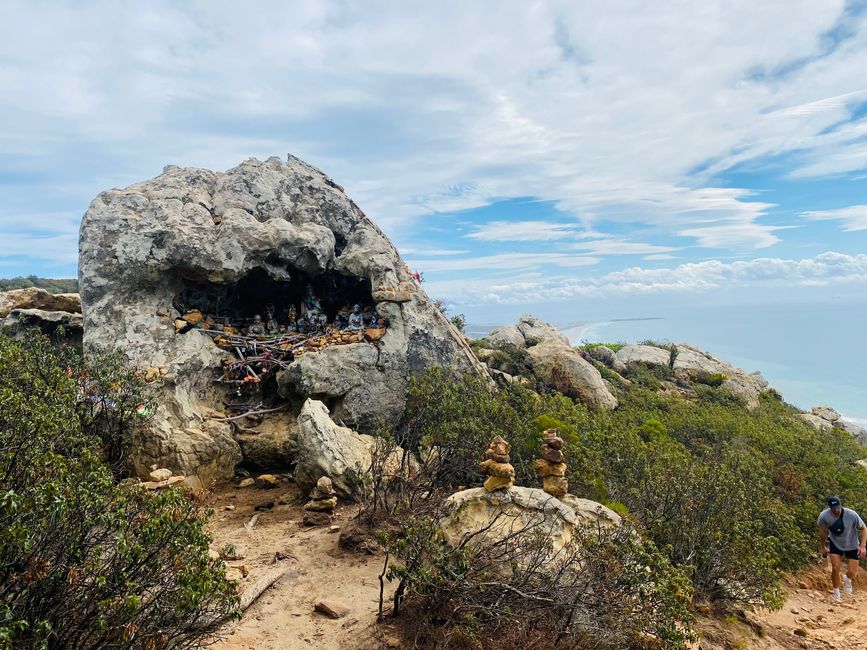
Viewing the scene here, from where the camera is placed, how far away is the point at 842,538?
10070 mm

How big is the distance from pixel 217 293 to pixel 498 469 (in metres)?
10.6

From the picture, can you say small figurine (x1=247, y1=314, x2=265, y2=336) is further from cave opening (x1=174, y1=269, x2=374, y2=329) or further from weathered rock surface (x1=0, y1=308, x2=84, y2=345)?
weathered rock surface (x1=0, y1=308, x2=84, y2=345)

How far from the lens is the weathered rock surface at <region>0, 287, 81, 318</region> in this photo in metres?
14.2

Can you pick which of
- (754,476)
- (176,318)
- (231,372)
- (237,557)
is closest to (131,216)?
(176,318)

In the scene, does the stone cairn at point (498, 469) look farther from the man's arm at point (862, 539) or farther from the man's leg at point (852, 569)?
the man's leg at point (852, 569)

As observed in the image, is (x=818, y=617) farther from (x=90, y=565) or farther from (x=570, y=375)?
(x=90, y=565)

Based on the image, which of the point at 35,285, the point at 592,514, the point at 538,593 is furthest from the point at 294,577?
the point at 35,285

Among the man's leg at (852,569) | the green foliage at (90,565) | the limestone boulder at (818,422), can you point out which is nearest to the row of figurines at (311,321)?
the green foliage at (90,565)

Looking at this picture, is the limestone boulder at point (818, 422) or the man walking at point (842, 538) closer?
the man walking at point (842, 538)

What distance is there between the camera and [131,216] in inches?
505

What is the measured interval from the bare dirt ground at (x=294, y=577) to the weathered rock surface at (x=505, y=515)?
1456mm

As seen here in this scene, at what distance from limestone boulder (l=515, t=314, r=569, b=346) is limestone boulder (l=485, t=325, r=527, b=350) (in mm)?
315

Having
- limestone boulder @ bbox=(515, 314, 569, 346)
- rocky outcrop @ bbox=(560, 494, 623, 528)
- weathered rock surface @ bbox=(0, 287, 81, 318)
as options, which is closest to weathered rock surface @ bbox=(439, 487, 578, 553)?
rocky outcrop @ bbox=(560, 494, 623, 528)

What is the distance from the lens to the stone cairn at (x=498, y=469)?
7117 millimetres
